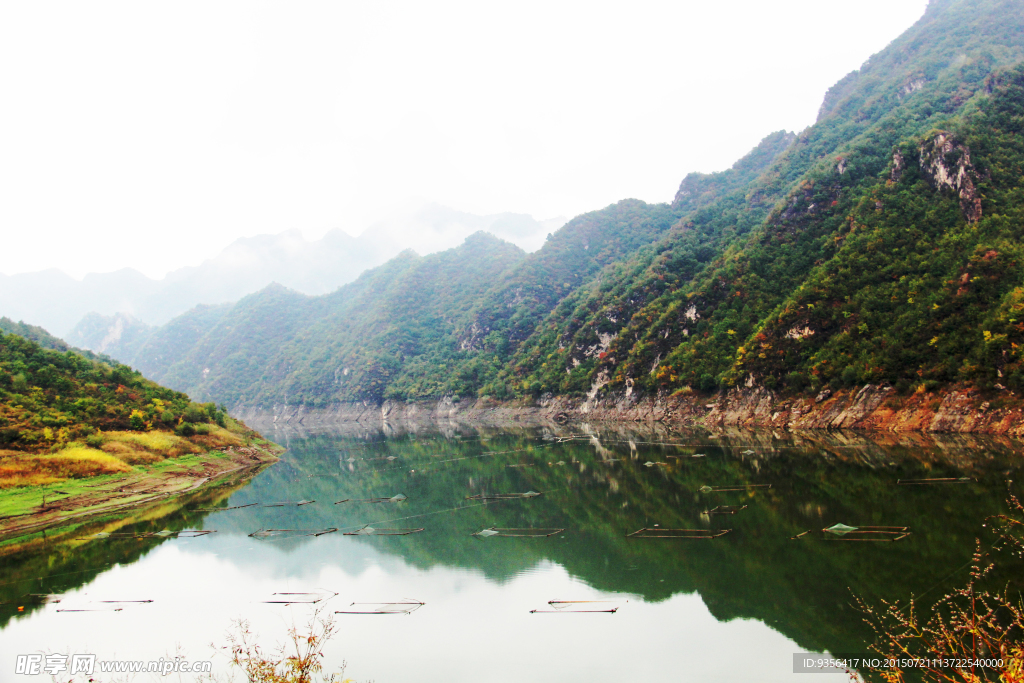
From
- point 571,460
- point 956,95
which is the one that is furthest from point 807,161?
point 571,460

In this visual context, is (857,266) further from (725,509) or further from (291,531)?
(291,531)

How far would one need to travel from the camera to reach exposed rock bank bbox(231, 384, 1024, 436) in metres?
39.9

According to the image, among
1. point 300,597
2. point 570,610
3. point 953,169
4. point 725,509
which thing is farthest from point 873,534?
point 953,169

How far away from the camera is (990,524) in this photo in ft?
63.2

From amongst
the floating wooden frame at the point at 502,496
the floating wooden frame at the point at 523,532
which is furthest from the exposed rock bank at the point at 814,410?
the floating wooden frame at the point at 523,532

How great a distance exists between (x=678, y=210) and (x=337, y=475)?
565ft

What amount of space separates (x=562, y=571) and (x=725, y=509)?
35.4 feet

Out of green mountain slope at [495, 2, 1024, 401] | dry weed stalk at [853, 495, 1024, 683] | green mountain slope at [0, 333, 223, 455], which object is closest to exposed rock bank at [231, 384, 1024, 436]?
green mountain slope at [495, 2, 1024, 401]

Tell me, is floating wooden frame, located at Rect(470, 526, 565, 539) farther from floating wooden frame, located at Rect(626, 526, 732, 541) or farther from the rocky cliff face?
the rocky cliff face

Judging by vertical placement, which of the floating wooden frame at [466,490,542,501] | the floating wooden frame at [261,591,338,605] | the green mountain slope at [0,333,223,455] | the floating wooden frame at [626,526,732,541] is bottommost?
the floating wooden frame at [466,490,542,501]

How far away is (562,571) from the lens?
2195 centimetres

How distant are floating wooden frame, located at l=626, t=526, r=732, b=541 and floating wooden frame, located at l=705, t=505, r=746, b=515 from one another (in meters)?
2.91

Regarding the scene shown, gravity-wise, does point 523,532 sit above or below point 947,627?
below

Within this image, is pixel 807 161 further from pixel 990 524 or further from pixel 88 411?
pixel 88 411
